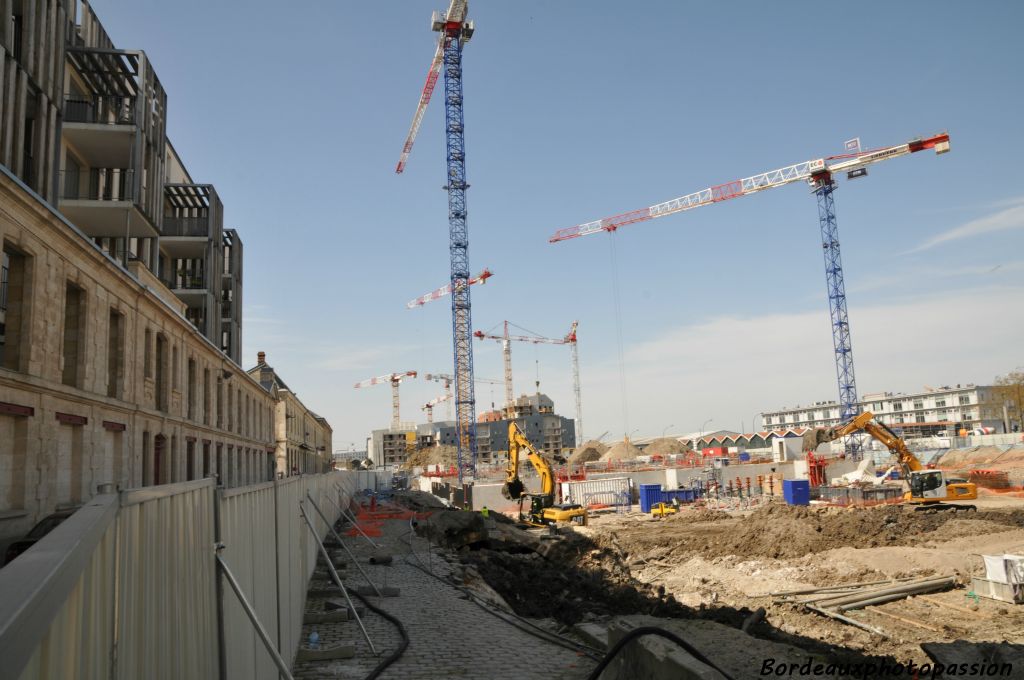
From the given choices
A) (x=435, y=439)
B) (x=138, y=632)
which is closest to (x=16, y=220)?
(x=138, y=632)

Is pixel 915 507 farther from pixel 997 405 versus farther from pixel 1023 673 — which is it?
pixel 997 405

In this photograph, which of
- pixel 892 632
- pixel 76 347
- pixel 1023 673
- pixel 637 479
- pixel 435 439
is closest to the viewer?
pixel 1023 673

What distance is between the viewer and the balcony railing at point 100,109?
2638 cm

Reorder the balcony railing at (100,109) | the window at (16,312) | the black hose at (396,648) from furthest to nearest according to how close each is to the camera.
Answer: the balcony railing at (100,109) → the window at (16,312) → the black hose at (396,648)

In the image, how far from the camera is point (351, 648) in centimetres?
1055

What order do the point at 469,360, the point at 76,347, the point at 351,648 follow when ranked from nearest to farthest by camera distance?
the point at 351,648
the point at 76,347
the point at 469,360

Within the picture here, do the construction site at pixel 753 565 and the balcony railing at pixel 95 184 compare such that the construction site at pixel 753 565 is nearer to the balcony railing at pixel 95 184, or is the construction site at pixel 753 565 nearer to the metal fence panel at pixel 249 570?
the metal fence panel at pixel 249 570

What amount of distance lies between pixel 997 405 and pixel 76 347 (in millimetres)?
113343

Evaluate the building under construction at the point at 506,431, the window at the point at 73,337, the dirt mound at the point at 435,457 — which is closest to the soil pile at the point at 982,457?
the window at the point at 73,337

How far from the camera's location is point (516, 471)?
3678 centimetres

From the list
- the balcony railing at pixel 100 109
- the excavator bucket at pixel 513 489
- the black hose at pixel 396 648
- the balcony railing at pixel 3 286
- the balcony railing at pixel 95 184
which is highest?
the balcony railing at pixel 100 109

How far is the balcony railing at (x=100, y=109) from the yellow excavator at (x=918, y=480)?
3220 cm

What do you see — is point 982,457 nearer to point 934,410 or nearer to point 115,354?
point 115,354

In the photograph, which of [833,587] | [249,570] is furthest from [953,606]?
[249,570]
